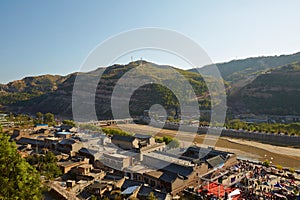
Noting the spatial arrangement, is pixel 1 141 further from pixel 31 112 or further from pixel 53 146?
Answer: pixel 31 112

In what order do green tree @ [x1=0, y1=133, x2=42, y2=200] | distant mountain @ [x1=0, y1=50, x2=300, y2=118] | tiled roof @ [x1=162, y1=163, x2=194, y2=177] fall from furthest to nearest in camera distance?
1. distant mountain @ [x1=0, y1=50, x2=300, y2=118]
2. tiled roof @ [x1=162, y1=163, x2=194, y2=177]
3. green tree @ [x1=0, y1=133, x2=42, y2=200]

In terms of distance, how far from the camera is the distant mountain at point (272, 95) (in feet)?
148

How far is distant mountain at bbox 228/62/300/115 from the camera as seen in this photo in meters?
45.0

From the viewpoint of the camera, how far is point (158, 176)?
13.7m

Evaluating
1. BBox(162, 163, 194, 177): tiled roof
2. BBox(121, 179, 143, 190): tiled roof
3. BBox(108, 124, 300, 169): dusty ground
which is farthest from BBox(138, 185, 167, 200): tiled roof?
BBox(108, 124, 300, 169): dusty ground

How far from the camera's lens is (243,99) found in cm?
5262

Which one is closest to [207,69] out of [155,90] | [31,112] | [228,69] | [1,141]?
[228,69]

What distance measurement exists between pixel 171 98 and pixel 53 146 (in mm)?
36627

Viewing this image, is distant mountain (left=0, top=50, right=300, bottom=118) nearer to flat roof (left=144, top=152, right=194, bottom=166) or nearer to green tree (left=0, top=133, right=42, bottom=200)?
flat roof (left=144, top=152, right=194, bottom=166)

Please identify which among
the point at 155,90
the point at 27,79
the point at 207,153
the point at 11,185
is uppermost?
the point at 27,79

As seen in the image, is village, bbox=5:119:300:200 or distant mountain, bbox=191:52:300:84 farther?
distant mountain, bbox=191:52:300:84

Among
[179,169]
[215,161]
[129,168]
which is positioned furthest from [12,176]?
[215,161]

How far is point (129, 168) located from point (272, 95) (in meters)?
43.0

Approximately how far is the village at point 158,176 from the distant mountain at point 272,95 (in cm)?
3035
